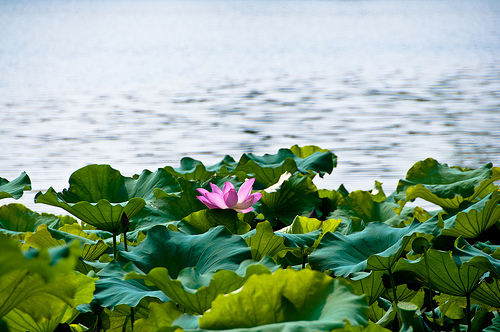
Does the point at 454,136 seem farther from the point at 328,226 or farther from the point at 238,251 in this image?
the point at 238,251

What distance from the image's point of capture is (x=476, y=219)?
103 cm

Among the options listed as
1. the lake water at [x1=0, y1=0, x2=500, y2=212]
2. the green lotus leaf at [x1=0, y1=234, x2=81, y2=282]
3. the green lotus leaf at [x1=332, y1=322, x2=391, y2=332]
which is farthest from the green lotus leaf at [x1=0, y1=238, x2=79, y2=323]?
the lake water at [x1=0, y1=0, x2=500, y2=212]

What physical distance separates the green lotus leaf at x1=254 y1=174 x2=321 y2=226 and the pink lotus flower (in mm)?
268

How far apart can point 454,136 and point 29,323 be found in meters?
3.44

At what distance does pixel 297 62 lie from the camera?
768 centimetres

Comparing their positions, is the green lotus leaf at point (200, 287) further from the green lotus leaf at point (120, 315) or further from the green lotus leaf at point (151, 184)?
the green lotus leaf at point (151, 184)

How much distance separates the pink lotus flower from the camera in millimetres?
1099

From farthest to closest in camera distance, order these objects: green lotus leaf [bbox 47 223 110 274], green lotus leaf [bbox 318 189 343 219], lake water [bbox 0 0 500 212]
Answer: lake water [bbox 0 0 500 212]
green lotus leaf [bbox 318 189 343 219]
green lotus leaf [bbox 47 223 110 274]

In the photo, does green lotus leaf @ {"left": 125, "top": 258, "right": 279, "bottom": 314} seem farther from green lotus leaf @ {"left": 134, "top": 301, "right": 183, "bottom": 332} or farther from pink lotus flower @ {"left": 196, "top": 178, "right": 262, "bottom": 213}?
pink lotus flower @ {"left": 196, "top": 178, "right": 262, "bottom": 213}

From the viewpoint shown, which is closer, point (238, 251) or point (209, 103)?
point (238, 251)

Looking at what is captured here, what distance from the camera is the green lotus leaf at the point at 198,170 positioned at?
1.60 metres

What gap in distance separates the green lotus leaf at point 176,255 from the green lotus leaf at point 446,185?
58cm

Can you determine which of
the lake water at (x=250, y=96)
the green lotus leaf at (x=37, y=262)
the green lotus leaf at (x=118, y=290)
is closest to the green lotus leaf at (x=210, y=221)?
the green lotus leaf at (x=118, y=290)

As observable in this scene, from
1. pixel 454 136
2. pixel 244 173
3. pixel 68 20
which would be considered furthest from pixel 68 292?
pixel 68 20
